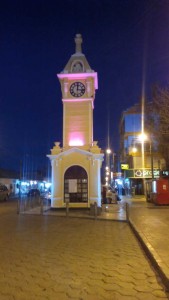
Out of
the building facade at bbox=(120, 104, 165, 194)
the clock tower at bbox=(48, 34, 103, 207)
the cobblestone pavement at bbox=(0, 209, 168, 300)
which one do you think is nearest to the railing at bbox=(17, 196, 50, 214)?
the clock tower at bbox=(48, 34, 103, 207)

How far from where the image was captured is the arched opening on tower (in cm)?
2450

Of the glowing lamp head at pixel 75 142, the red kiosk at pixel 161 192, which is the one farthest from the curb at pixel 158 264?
the red kiosk at pixel 161 192

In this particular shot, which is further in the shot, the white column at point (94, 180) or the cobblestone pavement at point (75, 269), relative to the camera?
the white column at point (94, 180)

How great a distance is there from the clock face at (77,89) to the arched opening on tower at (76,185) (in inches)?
243

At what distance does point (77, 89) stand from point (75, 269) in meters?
21.0

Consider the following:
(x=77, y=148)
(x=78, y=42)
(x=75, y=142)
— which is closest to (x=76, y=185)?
(x=77, y=148)

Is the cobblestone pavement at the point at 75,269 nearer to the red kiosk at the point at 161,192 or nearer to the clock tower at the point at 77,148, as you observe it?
the clock tower at the point at 77,148

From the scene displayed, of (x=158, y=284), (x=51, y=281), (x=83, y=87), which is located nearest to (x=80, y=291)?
(x=51, y=281)

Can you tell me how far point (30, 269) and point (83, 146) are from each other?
18433mm

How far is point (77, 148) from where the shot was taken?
81.0ft

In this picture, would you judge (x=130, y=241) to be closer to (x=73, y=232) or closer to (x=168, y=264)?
(x=73, y=232)

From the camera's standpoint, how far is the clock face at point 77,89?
87.1 ft

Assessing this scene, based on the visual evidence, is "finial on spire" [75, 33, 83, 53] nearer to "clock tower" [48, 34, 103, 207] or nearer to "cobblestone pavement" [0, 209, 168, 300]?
"clock tower" [48, 34, 103, 207]

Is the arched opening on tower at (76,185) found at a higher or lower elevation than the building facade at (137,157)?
lower
